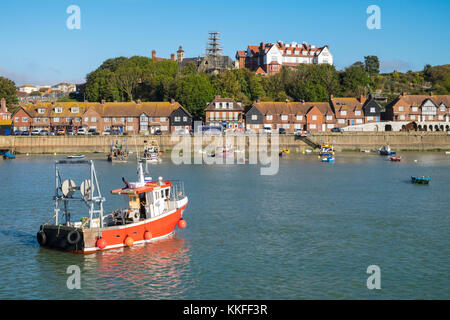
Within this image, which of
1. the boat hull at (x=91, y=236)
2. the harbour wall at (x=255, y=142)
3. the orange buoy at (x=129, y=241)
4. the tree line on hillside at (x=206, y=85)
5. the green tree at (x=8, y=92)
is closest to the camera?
the boat hull at (x=91, y=236)

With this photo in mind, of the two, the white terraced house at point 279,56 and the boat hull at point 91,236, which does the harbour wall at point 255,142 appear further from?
the boat hull at point 91,236

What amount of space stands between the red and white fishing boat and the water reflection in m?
0.81

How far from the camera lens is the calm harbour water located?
2672cm

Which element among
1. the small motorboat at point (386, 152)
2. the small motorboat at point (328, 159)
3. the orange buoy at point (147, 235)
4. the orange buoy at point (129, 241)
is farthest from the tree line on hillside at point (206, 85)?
the orange buoy at point (129, 241)

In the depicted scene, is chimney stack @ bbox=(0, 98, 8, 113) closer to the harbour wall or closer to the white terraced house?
the harbour wall

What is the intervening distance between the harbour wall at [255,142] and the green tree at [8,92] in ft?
101

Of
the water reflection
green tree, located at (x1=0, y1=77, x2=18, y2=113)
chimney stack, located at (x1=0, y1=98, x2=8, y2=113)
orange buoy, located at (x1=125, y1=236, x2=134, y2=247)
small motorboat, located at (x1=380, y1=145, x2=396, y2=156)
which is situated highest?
green tree, located at (x1=0, y1=77, x2=18, y2=113)

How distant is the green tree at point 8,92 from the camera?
448ft

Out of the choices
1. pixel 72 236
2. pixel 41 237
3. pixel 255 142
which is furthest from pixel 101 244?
pixel 255 142

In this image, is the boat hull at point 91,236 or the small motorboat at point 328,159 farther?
the small motorboat at point 328,159

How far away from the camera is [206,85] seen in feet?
427

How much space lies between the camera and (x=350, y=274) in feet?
94.2

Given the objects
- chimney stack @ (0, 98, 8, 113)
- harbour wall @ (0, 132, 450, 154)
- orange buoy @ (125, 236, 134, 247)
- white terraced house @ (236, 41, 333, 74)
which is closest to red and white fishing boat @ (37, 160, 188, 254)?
orange buoy @ (125, 236, 134, 247)
